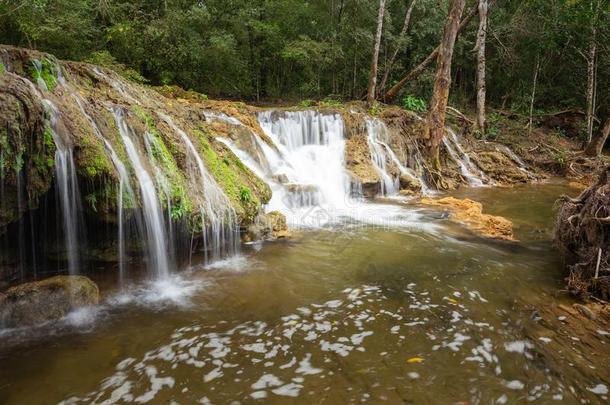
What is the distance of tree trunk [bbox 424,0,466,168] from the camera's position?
40.9 ft

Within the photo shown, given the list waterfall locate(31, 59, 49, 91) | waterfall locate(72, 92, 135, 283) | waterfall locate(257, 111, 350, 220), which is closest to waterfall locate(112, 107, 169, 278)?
waterfall locate(72, 92, 135, 283)

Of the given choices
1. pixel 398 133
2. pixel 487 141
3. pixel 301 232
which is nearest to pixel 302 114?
pixel 398 133

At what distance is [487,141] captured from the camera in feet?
57.2

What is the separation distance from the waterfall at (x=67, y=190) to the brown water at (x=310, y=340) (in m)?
0.98

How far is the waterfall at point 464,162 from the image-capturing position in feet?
47.5

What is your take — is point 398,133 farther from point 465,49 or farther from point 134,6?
point 465,49

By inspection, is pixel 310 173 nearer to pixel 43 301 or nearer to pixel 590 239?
pixel 590 239

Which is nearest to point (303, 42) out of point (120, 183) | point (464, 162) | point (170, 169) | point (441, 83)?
point (441, 83)

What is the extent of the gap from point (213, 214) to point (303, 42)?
1373cm

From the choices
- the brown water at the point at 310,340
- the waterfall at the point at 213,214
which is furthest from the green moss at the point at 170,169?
the brown water at the point at 310,340

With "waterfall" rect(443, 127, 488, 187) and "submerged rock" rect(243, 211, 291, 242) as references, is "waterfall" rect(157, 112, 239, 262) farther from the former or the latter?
"waterfall" rect(443, 127, 488, 187)

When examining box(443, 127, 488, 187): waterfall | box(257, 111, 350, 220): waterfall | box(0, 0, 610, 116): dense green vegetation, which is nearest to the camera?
box(257, 111, 350, 220): waterfall

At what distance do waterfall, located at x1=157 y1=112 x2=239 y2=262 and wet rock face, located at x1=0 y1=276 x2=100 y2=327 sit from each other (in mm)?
1965

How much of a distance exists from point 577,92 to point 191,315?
84.8 feet
